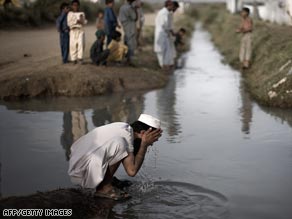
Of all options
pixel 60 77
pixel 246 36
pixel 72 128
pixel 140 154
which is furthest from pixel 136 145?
pixel 246 36

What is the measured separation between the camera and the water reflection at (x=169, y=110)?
8323 mm

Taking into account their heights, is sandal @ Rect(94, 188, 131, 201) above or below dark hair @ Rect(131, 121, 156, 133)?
below

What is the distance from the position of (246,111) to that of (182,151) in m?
2.90

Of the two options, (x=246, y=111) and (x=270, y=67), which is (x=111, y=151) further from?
(x=270, y=67)

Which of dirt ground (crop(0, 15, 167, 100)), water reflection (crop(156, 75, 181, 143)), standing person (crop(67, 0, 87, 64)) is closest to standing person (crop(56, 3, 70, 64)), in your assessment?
standing person (crop(67, 0, 87, 64))

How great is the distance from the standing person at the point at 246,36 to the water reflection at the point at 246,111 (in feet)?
9.02

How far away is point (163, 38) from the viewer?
48.5 feet

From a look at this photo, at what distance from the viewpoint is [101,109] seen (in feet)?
32.9

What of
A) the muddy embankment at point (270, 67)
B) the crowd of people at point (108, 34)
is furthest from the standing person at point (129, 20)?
the muddy embankment at point (270, 67)

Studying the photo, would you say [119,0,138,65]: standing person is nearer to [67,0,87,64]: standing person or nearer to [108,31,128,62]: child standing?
[108,31,128,62]: child standing

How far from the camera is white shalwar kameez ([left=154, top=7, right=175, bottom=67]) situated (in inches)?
569

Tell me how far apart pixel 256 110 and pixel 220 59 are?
929cm

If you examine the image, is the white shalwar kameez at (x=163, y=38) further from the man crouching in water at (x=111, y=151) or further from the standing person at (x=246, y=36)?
the man crouching in water at (x=111, y=151)

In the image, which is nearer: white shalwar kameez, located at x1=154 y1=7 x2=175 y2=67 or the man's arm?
the man's arm
